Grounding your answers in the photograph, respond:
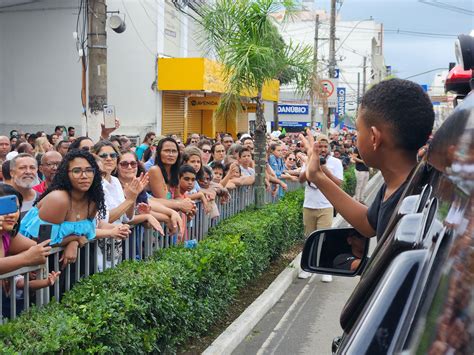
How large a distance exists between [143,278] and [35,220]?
3.03 feet

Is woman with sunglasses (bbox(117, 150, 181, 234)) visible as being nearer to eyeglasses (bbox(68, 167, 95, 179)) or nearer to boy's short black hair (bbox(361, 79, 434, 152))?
eyeglasses (bbox(68, 167, 95, 179))

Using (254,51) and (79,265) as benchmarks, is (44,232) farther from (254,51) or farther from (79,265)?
(254,51)

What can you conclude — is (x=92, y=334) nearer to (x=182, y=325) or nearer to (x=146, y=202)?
(x=182, y=325)

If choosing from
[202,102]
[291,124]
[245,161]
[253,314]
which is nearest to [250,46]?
[245,161]

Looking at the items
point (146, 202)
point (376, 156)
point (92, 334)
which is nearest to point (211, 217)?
point (146, 202)

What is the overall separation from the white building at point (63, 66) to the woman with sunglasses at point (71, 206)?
19.6m

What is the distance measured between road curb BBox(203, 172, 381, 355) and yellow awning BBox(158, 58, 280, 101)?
1357 centimetres

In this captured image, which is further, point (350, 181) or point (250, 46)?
point (350, 181)

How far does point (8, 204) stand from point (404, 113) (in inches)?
106

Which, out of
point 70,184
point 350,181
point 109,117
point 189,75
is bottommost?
point 350,181

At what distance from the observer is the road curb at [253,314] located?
6443mm

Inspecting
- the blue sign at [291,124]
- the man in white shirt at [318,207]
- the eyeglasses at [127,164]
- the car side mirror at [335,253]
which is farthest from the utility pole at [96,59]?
the blue sign at [291,124]

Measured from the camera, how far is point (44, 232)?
5016mm

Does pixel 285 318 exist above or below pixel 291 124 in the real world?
below
